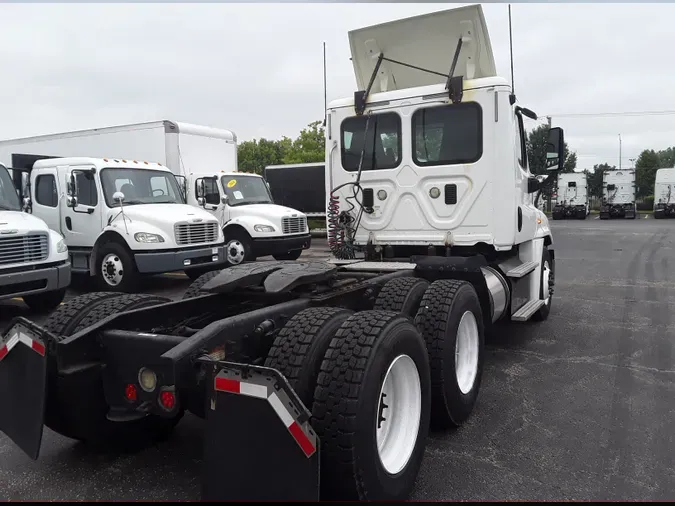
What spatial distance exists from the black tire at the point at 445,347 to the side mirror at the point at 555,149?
2.92 metres

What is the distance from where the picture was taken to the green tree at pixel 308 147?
32188 mm

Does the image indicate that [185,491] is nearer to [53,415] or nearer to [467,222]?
[53,415]

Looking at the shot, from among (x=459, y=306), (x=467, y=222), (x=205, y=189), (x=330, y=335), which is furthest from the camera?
(x=205, y=189)

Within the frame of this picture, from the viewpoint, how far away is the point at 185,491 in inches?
126

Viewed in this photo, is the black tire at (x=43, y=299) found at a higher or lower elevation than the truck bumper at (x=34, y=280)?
lower

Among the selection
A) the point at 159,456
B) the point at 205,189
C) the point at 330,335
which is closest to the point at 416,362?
the point at 330,335

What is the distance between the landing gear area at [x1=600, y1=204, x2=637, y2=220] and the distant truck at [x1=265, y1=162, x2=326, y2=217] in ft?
88.3

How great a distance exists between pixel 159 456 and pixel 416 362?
177 centimetres

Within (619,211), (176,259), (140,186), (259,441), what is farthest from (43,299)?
(619,211)

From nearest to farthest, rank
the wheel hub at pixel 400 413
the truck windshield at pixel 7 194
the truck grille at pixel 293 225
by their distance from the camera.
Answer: the wheel hub at pixel 400 413
the truck windshield at pixel 7 194
the truck grille at pixel 293 225

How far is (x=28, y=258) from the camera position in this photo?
792 cm

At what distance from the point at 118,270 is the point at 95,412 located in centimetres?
730

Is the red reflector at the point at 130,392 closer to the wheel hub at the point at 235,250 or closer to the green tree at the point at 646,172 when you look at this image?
the wheel hub at the point at 235,250

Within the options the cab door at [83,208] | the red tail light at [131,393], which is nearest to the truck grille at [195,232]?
the cab door at [83,208]
